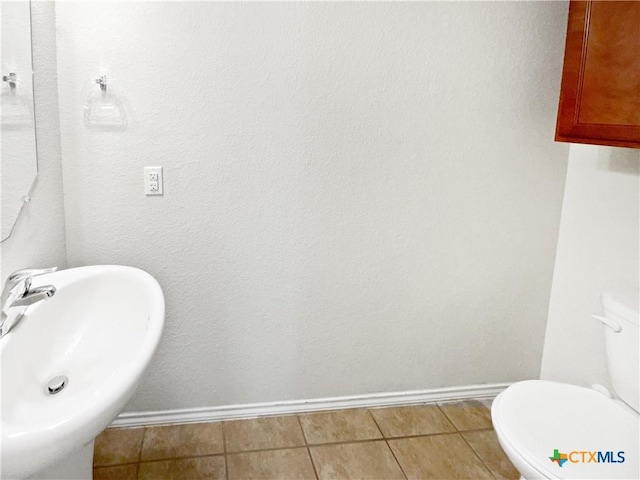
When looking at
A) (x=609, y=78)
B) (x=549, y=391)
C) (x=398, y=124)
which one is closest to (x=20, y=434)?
(x=549, y=391)

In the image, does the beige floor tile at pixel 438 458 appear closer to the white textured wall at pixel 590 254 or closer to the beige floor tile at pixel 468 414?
the beige floor tile at pixel 468 414

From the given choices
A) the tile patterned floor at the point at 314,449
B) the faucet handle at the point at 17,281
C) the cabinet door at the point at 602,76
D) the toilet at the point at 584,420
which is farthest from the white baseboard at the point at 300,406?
the cabinet door at the point at 602,76

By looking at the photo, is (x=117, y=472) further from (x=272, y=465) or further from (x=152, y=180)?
(x=152, y=180)

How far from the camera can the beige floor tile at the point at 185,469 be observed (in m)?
1.93

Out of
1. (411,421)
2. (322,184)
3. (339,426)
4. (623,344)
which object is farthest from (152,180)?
(623,344)

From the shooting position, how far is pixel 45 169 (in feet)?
5.85

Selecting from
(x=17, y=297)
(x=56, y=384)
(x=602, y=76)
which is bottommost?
(x=56, y=384)

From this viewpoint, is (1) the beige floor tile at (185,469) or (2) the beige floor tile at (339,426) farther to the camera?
(2) the beige floor tile at (339,426)

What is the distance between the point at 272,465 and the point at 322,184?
108cm

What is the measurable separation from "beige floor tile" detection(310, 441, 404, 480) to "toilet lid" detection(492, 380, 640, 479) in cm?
59

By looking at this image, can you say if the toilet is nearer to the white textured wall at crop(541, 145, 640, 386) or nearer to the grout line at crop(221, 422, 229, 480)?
the white textured wall at crop(541, 145, 640, 386)

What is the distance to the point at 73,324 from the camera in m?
1.55

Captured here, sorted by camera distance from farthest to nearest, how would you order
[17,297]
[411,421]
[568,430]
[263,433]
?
[411,421], [263,433], [568,430], [17,297]

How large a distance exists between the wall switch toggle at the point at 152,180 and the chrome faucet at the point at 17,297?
2.24ft
